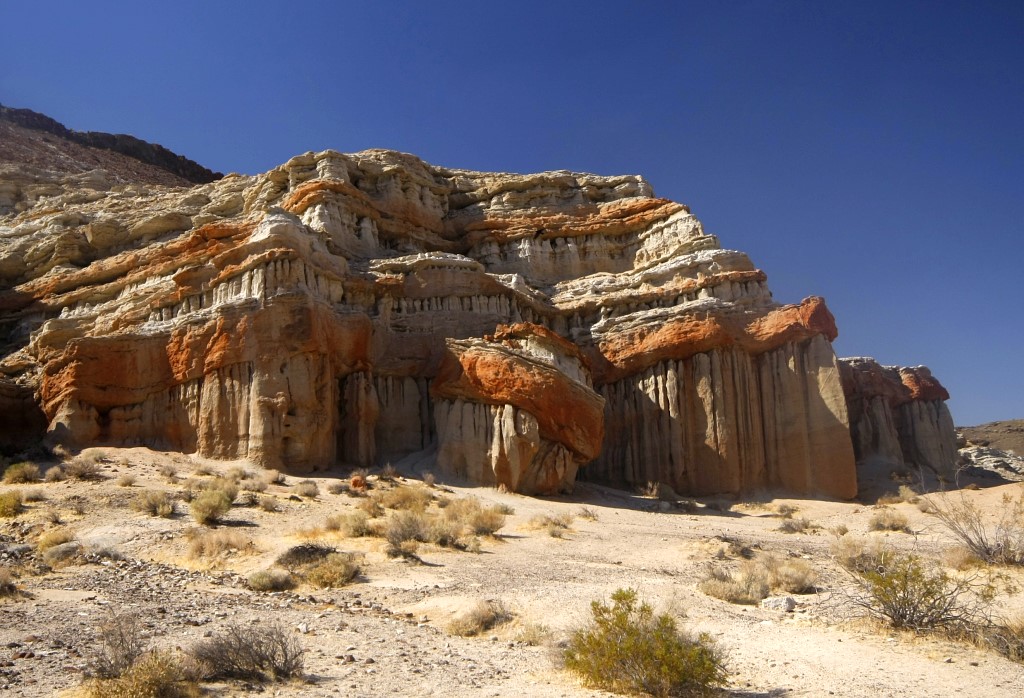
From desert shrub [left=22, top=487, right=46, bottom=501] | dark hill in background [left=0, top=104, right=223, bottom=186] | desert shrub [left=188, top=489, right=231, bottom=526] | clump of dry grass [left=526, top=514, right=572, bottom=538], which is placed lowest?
clump of dry grass [left=526, top=514, right=572, bottom=538]

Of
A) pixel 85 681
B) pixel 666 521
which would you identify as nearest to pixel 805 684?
pixel 85 681

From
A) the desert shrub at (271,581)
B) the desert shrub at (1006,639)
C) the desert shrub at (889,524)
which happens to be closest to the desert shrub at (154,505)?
the desert shrub at (271,581)

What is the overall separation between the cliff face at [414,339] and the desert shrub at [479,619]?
1472 centimetres

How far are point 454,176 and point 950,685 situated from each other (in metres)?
45.2

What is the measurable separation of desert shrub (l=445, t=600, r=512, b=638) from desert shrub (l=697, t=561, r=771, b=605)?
11.6ft

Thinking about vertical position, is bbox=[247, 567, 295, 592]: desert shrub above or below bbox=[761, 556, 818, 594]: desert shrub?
above

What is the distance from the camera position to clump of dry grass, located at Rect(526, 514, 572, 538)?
1802cm

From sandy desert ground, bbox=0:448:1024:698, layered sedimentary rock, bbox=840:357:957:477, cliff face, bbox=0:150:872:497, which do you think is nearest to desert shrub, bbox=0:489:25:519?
sandy desert ground, bbox=0:448:1024:698

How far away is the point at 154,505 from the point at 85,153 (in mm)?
68840

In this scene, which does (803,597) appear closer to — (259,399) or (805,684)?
(805,684)

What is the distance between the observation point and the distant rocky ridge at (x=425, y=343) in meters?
26.1

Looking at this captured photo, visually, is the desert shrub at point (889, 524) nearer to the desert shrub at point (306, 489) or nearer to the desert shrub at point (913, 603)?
the desert shrub at point (913, 603)

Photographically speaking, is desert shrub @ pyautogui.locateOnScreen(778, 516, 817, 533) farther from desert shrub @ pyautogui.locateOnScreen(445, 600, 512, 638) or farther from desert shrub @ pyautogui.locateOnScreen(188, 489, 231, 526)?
desert shrub @ pyautogui.locateOnScreen(188, 489, 231, 526)

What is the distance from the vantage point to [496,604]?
1079 centimetres
